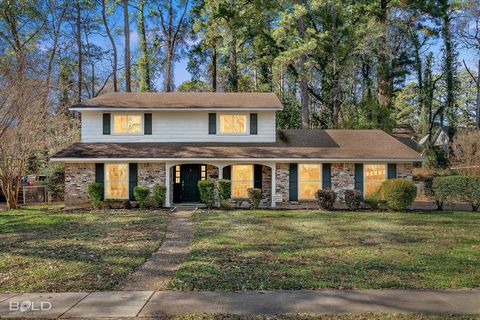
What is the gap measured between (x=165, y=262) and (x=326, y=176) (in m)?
11.9

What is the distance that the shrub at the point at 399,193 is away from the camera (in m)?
15.5

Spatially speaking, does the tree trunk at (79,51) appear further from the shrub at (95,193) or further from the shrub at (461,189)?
the shrub at (461,189)

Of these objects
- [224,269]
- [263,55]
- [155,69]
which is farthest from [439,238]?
[155,69]

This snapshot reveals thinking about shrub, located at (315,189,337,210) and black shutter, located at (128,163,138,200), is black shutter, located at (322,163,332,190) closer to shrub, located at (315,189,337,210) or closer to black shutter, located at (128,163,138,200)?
shrub, located at (315,189,337,210)

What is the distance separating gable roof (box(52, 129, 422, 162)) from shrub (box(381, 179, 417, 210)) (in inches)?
87.2

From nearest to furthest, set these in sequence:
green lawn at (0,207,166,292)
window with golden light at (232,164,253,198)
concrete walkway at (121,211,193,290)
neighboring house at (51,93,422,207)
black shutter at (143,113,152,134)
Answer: concrete walkway at (121,211,193,290), green lawn at (0,207,166,292), neighboring house at (51,93,422,207), window with golden light at (232,164,253,198), black shutter at (143,113,152,134)

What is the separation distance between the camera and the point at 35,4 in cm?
2767

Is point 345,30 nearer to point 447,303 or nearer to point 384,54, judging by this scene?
point 384,54

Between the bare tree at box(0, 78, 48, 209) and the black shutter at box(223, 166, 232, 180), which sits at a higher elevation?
the bare tree at box(0, 78, 48, 209)

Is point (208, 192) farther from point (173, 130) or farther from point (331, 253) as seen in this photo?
point (331, 253)

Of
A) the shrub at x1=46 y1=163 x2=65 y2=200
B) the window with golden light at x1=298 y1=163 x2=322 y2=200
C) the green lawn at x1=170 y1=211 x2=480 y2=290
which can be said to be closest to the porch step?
the green lawn at x1=170 y1=211 x2=480 y2=290

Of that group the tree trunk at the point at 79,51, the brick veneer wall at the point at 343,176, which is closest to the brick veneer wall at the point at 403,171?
the brick veneer wall at the point at 343,176

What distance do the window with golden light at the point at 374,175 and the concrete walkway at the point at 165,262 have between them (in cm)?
975

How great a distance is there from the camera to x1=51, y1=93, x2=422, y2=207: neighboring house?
17625mm
